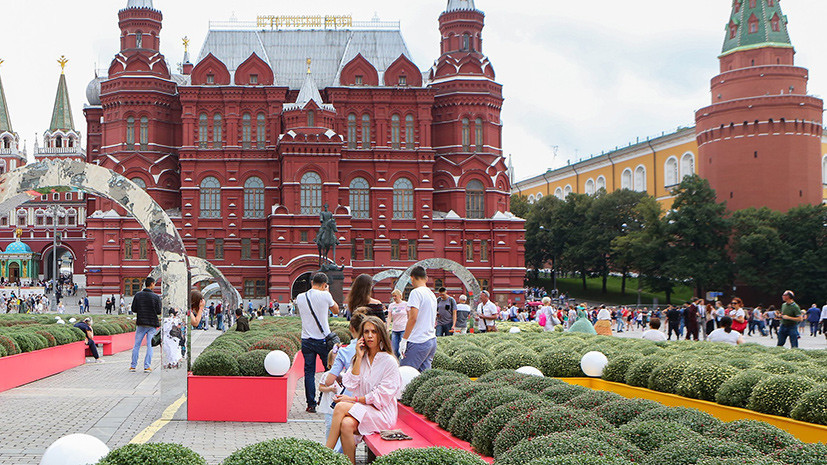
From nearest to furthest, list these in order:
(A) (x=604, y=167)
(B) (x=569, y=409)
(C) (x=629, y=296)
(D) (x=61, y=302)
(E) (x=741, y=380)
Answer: (B) (x=569, y=409), (E) (x=741, y=380), (D) (x=61, y=302), (C) (x=629, y=296), (A) (x=604, y=167)

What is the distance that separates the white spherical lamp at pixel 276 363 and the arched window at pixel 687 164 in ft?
228

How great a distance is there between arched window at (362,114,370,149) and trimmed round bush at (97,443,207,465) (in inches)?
2069

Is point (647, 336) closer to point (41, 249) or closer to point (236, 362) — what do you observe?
point (236, 362)

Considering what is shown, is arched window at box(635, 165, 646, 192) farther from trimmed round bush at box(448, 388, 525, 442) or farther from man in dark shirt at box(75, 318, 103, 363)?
trimmed round bush at box(448, 388, 525, 442)

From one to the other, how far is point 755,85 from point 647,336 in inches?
2041

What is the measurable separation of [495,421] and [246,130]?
52.5m

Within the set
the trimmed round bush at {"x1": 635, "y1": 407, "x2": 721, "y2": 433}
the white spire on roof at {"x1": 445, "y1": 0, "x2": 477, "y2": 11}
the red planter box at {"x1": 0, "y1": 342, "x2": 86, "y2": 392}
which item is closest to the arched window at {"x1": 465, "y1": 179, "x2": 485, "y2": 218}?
the white spire on roof at {"x1": 445, "y1": 0, "x2": 477, "y2": 11}

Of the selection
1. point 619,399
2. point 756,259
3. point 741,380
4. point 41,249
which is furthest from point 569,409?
point 41,249

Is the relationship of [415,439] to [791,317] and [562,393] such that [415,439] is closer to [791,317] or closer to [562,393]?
[562,393]

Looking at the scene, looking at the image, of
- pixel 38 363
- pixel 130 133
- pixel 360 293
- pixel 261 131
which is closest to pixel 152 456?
pixel 360 293

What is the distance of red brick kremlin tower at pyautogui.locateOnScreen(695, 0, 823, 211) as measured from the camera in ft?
199

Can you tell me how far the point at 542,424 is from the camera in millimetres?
6332

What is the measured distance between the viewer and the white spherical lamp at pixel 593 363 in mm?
12094

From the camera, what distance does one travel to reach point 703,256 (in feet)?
185
